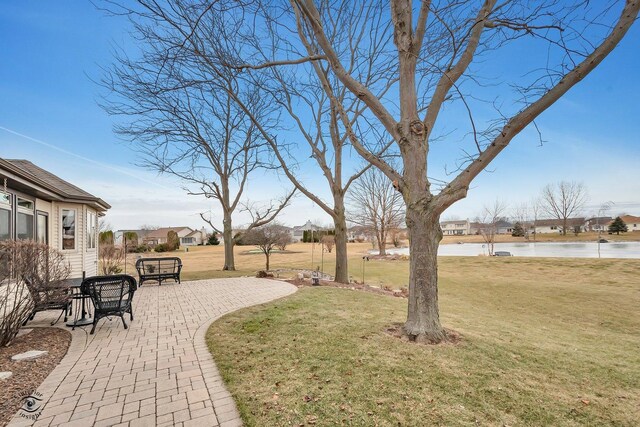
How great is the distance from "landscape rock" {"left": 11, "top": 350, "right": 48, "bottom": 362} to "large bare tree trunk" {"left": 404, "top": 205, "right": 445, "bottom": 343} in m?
5.41

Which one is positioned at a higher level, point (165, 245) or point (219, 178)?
point (219, 178)

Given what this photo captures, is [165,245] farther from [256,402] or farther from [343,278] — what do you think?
[256,402]

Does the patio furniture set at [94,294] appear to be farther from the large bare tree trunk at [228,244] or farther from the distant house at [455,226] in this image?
the distant house at [455,226]

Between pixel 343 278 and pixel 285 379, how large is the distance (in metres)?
8.55

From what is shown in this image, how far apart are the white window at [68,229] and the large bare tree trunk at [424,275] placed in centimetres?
1383

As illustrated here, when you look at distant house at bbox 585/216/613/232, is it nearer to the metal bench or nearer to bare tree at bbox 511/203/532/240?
bare tree at bbox 511/203/532/240

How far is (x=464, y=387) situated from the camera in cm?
326

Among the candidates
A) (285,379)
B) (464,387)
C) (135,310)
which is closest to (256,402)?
(285,379)

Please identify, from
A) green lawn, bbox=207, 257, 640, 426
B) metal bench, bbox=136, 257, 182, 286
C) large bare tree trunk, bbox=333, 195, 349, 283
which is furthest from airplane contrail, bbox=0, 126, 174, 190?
green lawn, bbox=207, 257, 640, 426

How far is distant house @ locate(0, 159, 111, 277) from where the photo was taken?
7.44 m

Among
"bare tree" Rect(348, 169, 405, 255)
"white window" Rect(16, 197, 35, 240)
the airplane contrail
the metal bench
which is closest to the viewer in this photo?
"white window" Rect(16, 197, 35, 240)

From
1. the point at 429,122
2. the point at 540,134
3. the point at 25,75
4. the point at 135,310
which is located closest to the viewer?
the point at 540,134

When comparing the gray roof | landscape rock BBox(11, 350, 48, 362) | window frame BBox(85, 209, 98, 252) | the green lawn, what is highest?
the gray roof

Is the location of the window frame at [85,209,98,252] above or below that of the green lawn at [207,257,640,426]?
above
